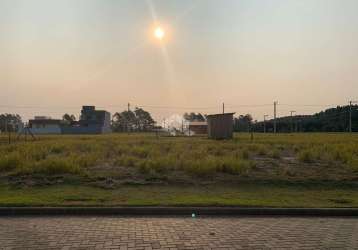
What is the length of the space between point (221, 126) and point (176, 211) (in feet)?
136

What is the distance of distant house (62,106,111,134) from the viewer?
107 m

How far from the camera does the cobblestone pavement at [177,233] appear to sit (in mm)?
6723

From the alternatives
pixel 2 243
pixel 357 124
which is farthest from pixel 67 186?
pixel 357 124

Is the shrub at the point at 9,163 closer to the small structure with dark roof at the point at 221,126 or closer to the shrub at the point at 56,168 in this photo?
the shrub at the point at 56,168

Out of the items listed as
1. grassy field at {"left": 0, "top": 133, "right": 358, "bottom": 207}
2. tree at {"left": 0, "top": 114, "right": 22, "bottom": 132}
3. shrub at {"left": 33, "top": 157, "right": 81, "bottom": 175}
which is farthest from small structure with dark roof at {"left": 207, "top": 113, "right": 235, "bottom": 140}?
shrub at {"left": 33, "top": 157, "right": 81, "bottom": 175}

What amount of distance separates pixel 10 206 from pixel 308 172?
32.7ft

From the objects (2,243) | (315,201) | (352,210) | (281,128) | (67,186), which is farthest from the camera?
(281,128)

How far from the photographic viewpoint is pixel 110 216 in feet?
29.6

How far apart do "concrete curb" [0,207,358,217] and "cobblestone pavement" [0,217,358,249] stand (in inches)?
15.6

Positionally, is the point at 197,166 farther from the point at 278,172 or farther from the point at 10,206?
the point at 10,206

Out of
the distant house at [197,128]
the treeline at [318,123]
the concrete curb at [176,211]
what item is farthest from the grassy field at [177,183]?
the treeline at [318,123]

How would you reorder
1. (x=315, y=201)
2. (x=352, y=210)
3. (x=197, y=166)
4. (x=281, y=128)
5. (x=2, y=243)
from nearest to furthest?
(x=2, y=243) → (x=352, y=210) → (x=315, y=201) → (x=197, y=166) → (x=281, y=128)

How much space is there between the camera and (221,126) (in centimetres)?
5059

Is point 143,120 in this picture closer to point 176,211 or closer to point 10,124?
point 10,124
